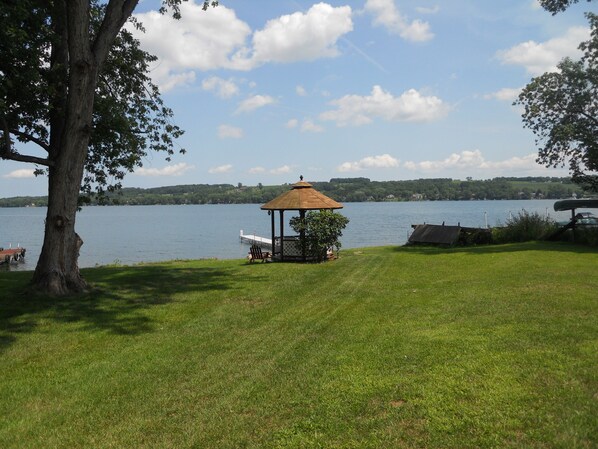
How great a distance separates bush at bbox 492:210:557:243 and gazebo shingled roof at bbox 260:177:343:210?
35.9 ft

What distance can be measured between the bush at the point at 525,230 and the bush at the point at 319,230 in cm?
1140

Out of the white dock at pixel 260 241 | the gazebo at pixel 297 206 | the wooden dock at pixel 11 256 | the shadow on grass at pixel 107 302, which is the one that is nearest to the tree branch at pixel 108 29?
the shadow on grass at pixel 107 302

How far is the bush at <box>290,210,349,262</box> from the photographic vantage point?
1873 centimetres

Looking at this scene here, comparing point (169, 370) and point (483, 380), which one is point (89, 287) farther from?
point (483, 380)

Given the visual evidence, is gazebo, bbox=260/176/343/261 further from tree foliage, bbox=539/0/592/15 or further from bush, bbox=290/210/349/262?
tree foliage, bbox=539/0/592/15

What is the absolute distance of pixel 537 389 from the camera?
16.8 feet

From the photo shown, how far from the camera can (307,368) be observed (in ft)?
20.3

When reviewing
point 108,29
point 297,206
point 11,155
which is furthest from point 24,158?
point 297,206

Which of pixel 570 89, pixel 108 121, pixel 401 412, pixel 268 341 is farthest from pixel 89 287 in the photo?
pixel 570 89

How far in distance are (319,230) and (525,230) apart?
1332 cm

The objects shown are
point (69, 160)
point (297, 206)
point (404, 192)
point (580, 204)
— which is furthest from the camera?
point (404, 192)

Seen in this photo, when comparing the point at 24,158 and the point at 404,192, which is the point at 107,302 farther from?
the point at 404,192

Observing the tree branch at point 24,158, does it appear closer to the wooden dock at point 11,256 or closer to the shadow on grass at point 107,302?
the shadow on grass at point 107,302

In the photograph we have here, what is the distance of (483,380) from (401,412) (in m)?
1.32
